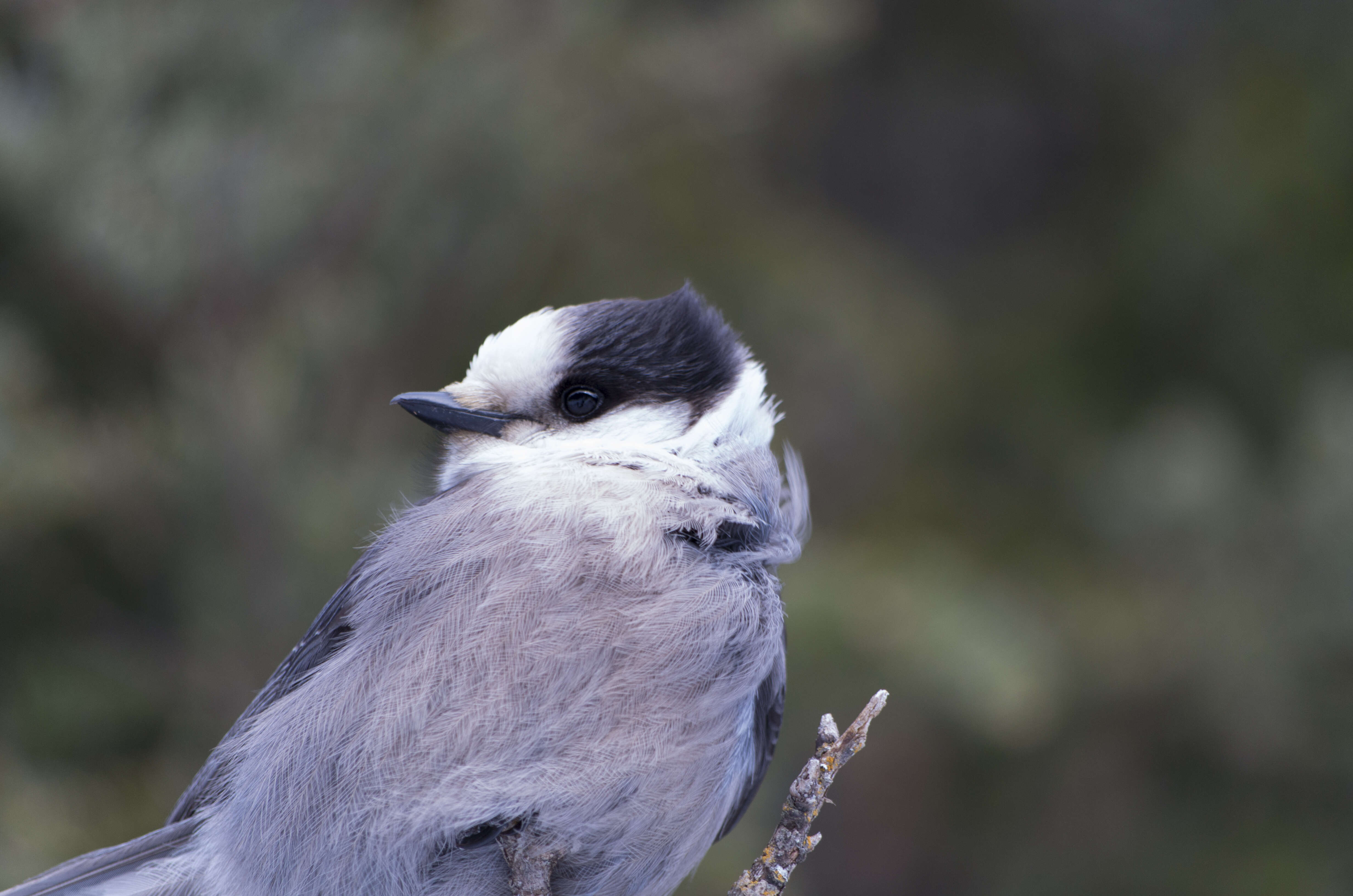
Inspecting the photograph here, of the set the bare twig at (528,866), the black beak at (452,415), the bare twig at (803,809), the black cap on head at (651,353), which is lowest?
the bare twig at (528,866)

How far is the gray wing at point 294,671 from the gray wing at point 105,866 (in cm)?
3

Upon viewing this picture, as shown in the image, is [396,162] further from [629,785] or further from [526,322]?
[629,785]

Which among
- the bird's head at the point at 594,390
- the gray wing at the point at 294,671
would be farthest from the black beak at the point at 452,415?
the gray wing at the point at 294,671

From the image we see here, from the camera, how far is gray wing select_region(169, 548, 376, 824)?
1.28m

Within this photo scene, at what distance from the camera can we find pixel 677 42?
108 inches

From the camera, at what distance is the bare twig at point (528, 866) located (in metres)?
Result: 1.06

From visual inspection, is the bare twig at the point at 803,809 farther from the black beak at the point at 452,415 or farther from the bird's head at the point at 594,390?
the black beak at the point at 452,415

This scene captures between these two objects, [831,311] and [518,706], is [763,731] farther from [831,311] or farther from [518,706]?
[831,311]

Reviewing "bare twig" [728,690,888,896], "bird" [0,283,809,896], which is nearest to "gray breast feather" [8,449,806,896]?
"bird" [0,283,809,896]

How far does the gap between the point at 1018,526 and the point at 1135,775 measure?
0.77 m

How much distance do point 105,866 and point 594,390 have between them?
0.83 meters

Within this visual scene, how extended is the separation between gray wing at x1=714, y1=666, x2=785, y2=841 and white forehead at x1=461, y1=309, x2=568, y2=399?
18.7 inches

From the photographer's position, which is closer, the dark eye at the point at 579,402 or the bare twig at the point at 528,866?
the bare twig at the point at 528,866

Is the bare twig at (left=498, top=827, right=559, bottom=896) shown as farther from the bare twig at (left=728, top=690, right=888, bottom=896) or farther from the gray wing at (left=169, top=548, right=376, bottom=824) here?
the gray wing at (left=169, top=548, right=376, bottom=824)
